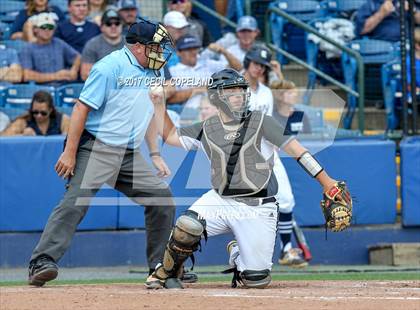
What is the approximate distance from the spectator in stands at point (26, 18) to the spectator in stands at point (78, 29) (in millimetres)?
181

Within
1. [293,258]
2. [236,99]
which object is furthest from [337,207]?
[293,258]

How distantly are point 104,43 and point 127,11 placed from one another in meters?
0.73

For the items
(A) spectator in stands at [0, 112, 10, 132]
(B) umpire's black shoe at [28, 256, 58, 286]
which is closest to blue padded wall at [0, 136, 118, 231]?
(A) spectator in stands at [0, 112, 10, 132]

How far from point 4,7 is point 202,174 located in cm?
427

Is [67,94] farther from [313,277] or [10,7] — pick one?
[313,277]

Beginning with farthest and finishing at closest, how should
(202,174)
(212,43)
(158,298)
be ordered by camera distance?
(212,43) → (202,174) → (158,298)

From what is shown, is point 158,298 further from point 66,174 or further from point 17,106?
point 17,106

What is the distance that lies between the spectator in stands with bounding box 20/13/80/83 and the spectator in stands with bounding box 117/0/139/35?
76cm

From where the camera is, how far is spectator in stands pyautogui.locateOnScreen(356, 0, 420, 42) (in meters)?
13.0

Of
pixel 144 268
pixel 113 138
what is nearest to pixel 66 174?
pixel 113 138

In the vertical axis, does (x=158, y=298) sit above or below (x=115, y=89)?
below

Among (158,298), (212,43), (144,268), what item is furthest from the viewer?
(212,43)

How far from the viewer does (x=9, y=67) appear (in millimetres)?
11695

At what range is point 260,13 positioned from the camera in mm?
13383
